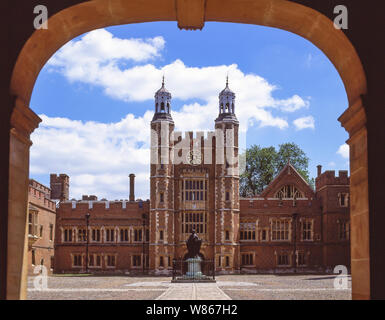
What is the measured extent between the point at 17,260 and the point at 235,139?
35987 millimetres

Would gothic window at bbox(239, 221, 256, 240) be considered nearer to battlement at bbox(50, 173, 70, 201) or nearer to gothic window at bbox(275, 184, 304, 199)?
gothic window at bbox(275, 184, 304, 199)

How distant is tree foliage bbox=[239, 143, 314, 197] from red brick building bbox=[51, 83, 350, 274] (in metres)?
11.7

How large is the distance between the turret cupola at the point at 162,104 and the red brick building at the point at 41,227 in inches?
414

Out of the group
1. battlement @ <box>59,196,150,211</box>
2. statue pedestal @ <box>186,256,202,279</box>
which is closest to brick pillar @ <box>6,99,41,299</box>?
statue pedestal @ <box>186,256,202,279</box>

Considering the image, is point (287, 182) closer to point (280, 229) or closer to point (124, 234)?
point (280, 229)

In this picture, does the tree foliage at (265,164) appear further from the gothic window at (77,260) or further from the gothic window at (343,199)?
the gothic window at (77,260)

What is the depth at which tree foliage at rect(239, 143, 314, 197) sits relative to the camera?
53500mm

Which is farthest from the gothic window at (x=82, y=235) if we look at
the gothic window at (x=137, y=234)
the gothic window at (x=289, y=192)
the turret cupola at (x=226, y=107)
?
the gothic window at (x=289, y=192)

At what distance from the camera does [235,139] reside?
4116 centimetres

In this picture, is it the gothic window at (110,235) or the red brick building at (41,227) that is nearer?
the red brick building at (41,227)

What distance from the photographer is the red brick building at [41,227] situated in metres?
33.8
